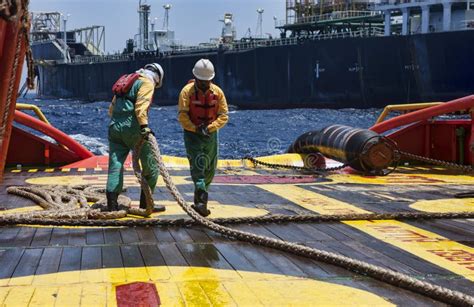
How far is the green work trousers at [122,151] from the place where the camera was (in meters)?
7.21

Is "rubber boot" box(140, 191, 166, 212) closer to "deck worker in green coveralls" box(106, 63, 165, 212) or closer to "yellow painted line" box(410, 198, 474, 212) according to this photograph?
"deck worker in green coveralls" box(106, 63, 165, 212)

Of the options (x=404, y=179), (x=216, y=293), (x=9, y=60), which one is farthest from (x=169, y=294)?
(x=404, y=179)

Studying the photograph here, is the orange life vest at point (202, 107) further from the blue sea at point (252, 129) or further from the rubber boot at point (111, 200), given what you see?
the blue sea at point (252, 129)

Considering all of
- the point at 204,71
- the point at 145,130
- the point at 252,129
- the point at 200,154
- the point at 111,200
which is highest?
the point at 204,71

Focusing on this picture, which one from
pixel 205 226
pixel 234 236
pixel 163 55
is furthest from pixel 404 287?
pixel 163 55

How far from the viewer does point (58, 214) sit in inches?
282

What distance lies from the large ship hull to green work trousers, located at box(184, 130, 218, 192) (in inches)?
1832

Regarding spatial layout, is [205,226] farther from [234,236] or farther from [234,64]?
[234,64]

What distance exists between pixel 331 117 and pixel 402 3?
11211mm

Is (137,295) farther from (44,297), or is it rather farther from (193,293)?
(44,297)

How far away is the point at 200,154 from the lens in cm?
743

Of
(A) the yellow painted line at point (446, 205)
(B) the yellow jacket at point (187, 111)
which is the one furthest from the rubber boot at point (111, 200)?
(A) the yellow painted line at point (446, 205)

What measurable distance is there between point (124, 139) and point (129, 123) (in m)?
0.17

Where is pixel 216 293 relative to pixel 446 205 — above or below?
above
